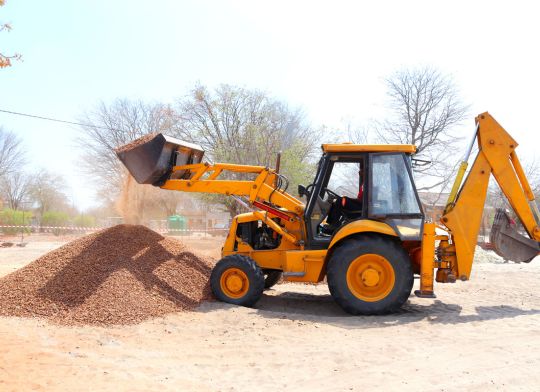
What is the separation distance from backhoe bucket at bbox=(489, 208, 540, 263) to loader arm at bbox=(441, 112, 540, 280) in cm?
7

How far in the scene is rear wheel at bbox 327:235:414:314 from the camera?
786 centimetres

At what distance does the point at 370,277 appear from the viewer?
7910mm

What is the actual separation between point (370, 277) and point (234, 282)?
2.21 metres

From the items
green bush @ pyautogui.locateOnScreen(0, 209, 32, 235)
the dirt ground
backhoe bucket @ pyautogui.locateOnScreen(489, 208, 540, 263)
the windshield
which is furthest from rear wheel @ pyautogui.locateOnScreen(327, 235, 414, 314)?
green bush @ pyautogui.locateOnScreen(0, 209, 32, 235)

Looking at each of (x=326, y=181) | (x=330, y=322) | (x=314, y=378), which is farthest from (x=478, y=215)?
(x=314, y=378)

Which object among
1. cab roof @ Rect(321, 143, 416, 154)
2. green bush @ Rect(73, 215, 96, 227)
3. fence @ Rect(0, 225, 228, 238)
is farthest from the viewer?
green bush @ Rect(73, 215, 96, 227)

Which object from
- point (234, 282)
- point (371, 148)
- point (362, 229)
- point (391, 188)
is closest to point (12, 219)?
point (234, 282)

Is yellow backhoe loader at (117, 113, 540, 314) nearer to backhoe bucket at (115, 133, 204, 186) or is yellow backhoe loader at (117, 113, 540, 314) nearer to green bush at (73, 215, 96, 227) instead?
backhoe bucket at (115, 133, 204, 186)

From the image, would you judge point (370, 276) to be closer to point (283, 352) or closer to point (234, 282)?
point (234, 282)

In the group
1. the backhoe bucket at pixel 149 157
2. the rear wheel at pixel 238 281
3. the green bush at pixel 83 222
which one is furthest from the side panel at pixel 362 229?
the green bush at pixel 83 222

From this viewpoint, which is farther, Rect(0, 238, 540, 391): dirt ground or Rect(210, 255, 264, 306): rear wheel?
Rect(210, 255, 264, 306): rear wheel

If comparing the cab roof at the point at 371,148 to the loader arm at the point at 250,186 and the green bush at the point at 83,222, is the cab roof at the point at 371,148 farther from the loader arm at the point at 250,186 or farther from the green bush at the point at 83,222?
the green bush at the point at 83,222

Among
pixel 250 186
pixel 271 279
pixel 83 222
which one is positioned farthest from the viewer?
pixel 83 222

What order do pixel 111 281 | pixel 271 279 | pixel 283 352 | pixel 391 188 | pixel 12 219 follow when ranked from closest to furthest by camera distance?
pixel 283 352
pixel 111 281
pixel 391 188
pixel 271 279
pixel 12 219
